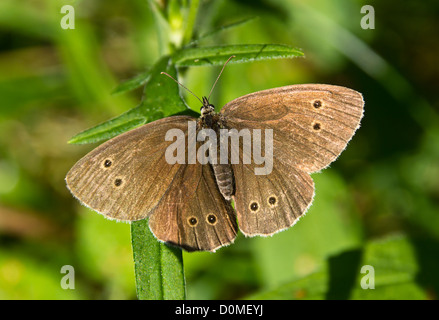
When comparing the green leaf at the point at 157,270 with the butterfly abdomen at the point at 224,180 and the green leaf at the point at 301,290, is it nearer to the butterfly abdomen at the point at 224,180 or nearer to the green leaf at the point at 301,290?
the butterfly abdomen at the point at 224,180

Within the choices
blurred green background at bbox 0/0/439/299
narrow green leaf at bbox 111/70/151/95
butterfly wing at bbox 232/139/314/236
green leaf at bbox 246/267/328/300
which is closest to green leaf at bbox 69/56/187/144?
narrow green leaf at bbox 111/70/151/95

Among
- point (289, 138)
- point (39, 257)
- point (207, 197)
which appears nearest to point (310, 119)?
point (289, 138)

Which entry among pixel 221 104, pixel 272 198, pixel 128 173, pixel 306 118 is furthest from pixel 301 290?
pixel 221 104

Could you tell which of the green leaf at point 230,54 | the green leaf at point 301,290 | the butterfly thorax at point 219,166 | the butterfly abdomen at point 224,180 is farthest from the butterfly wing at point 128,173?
the green leaf at point 301,290

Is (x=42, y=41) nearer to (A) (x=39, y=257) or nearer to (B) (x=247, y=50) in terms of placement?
(A) (x=39, y=257)

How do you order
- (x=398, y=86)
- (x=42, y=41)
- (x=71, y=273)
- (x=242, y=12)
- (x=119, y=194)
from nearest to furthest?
(x=119, y=194)
(x=71, y=273)
(x=242, y=12)
(x=398, y=86)
(x=42, y=41)

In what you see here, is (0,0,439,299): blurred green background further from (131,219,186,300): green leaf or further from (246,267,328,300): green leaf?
(131,219,186,300): green leaf
